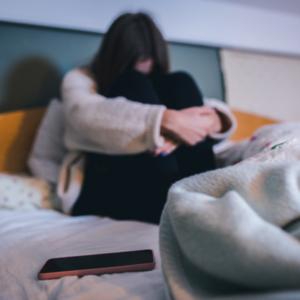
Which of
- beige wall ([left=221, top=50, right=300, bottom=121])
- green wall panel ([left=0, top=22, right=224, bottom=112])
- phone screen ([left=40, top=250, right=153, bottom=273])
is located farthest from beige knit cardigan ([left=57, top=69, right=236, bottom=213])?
beige wall ([left=221, top=50, right=300, bottom=121])

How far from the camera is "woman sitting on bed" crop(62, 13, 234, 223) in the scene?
1.91 ft

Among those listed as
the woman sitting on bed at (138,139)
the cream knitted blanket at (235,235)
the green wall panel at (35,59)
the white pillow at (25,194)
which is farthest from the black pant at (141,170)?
the green wall panel at (35,59)

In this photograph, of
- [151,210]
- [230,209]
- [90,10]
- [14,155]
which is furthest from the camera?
[90,10]

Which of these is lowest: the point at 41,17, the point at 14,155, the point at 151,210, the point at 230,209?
the point at 14,155

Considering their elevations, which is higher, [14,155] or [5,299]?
[5,299]

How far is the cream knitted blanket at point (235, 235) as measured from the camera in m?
0.18

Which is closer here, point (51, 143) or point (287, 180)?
point (287, 180)

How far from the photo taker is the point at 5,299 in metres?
0.32

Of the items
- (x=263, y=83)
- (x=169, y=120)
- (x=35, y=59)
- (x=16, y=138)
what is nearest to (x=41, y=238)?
(x=169, y=120)

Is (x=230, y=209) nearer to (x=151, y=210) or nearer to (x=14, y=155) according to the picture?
(x=151, y=210)

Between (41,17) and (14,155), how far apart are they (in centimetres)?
64

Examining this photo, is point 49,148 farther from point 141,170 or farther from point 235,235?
point 235,235

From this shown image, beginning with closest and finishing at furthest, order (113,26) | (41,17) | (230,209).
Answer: (230,209), (113,26), (41,17)

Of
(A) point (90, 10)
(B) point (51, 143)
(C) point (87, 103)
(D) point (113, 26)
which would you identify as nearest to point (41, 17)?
(A) point (90, 10)
